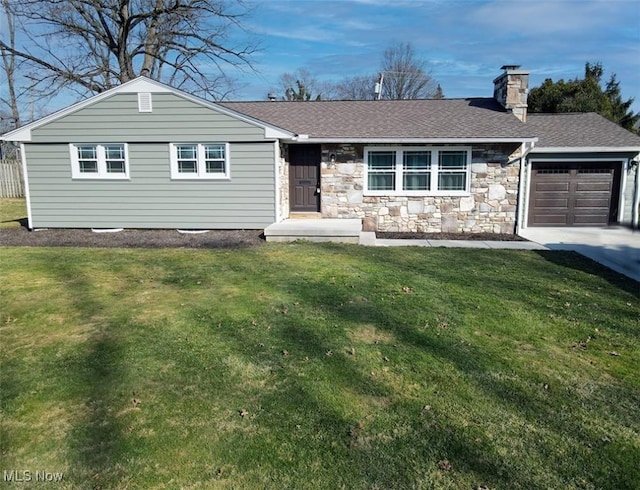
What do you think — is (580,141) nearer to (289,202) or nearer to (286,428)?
(289,202)

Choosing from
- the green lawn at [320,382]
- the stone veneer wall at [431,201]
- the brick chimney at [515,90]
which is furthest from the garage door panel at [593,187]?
the green lawn at [320,382]

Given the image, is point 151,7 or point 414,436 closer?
point 414,436

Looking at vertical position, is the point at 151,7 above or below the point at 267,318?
above

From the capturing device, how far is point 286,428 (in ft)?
10.1

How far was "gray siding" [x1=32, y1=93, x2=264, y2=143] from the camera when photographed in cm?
1136

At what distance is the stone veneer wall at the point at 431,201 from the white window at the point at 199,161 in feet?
9.23

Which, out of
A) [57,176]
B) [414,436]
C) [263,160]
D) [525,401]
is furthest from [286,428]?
[57,176]

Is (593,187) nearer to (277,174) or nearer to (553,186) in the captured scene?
(553,186)

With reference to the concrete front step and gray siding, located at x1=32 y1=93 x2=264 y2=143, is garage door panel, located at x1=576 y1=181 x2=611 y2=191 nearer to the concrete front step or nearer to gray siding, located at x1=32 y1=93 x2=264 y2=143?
the concrete front step

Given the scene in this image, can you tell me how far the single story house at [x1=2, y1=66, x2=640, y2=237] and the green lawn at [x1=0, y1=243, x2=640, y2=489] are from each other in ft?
17.2

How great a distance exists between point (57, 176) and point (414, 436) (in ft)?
40.1

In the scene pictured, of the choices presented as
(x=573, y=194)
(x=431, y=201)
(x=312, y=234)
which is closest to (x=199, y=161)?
(x=312, y=234)

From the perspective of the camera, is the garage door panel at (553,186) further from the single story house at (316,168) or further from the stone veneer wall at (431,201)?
the stone veneer wall at (431,201)

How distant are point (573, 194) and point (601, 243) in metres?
2.91
